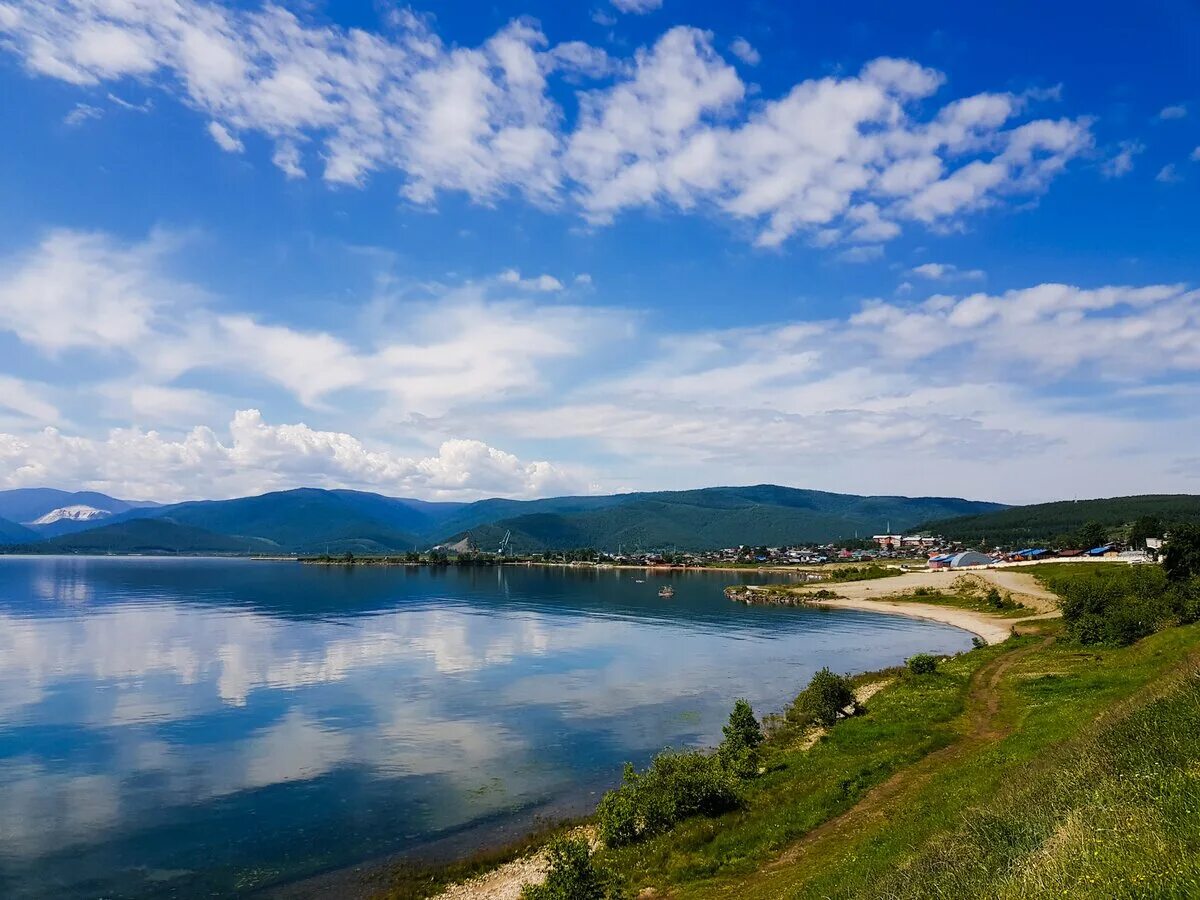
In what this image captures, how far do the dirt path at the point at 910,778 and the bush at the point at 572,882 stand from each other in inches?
184

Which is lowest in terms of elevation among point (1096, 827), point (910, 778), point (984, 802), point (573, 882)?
point (910, 778)

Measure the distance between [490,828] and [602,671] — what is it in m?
45.0

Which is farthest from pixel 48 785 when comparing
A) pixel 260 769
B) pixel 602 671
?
pixel 602 671

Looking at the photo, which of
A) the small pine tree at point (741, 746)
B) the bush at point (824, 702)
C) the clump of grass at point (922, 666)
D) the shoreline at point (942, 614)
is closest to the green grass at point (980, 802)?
the small pine tree at point (741, 746)

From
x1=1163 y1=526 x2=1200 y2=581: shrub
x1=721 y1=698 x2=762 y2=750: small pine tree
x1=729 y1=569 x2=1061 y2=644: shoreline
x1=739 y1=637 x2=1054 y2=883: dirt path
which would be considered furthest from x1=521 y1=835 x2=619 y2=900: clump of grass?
x1=1163 y1=526 x2=1200 y2=581: shrub

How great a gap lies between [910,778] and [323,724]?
44.6 m

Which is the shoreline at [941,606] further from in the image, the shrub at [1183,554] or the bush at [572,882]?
the bush at [572,882]

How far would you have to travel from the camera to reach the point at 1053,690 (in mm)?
42531

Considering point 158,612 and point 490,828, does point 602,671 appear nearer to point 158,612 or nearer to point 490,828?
point 490,828

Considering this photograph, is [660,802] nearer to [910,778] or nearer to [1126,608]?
[910,778]

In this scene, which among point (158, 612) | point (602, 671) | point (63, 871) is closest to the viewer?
point (63, 871)

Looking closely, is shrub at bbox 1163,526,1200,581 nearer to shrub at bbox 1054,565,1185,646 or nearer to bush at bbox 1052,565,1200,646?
shrub at bbox 1054,565,1185,646

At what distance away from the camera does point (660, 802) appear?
30.5 meters

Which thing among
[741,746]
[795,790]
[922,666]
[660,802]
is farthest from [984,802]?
[922,666]
